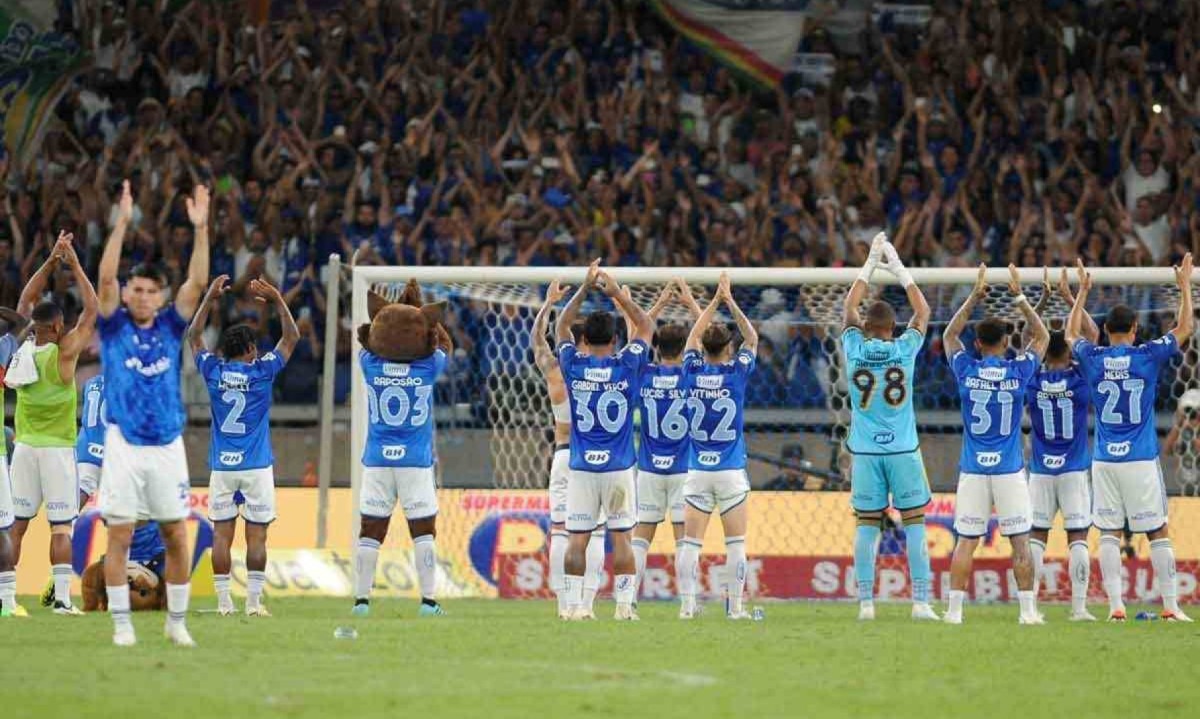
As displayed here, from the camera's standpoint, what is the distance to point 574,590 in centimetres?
1527

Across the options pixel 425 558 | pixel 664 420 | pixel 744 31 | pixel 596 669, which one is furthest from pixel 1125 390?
pixel 744 31

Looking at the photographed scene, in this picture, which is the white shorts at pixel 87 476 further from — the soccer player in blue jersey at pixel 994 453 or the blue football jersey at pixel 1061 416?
the blue football jersey at pixel 1061 416

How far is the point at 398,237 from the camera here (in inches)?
1003

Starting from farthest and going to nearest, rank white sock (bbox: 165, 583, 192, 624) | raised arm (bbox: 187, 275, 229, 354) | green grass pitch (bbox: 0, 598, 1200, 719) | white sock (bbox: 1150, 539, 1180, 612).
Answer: white sock (bbox: 1150, 539, 1180, 612) < raised arm (bbox: 187, 275, 229, 354) < white sock (bbox: 165, 583, 192, 624) < green grass pitch (bbox: 0, 598, 1200, 719)

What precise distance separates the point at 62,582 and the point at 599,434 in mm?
4775

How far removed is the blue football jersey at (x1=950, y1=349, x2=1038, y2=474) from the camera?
15398mm

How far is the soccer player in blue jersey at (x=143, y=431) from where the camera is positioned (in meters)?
11.9

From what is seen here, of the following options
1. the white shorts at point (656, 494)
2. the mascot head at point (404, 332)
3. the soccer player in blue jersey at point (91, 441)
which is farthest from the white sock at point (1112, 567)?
the soccer player in blue jersey at point (91, 441)

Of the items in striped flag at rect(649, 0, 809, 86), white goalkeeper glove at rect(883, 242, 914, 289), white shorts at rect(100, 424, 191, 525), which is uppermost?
striped flag at rect(649, 0, 809, 86)

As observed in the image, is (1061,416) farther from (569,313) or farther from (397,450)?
(397,450)

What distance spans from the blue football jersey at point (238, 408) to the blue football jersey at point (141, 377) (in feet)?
12.6

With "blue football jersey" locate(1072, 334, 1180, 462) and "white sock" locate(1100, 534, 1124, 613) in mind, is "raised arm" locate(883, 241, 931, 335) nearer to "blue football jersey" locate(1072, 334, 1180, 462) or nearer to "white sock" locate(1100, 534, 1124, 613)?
"blue football jersey" locate(1072, 334, 1180, 462)

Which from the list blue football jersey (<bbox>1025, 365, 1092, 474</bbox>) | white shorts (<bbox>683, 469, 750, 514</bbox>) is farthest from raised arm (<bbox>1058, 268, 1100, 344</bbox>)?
white shorts (<bbox>683, 469, 750, 514</bbox>)

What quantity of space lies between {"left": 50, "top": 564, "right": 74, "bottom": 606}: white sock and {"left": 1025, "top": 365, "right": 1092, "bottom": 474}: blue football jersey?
8125 mm
